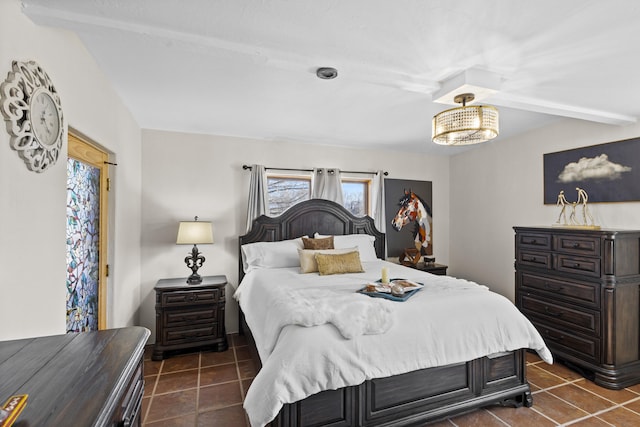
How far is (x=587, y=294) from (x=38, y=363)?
382 cm

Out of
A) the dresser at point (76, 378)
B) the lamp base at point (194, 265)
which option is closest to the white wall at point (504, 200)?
the lamp base at point (194, 265)

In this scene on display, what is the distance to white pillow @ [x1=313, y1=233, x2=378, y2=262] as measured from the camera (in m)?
4.02

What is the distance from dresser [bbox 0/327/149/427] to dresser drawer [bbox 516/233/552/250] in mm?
3585

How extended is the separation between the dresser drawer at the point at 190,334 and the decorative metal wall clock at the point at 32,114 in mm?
2278

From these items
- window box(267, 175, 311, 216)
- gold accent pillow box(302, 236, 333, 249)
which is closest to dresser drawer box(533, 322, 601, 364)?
gold accent pillow box(302, 236, 333, 249)

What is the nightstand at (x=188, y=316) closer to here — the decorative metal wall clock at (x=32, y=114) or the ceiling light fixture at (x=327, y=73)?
Result: the decorative metal wall clock at (x=32, y=114)

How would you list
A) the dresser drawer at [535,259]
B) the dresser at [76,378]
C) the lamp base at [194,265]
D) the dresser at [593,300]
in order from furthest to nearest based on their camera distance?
the lamp base at [194,265] < the dresser drawer at [535,259] < the dresser at [593,300] < the dresser at [76,378]

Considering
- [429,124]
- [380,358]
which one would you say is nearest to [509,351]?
[380,358]

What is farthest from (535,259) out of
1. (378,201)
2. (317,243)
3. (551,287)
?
(317,243)

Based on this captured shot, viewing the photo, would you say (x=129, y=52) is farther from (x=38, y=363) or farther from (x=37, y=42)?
(x=38, y=363)

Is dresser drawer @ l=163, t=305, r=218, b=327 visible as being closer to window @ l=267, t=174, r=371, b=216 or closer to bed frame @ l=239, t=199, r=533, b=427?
bed frame @ l=239, t=199, r=533, b=427

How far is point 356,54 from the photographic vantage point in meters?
2.03

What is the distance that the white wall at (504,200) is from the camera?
333 centimetres

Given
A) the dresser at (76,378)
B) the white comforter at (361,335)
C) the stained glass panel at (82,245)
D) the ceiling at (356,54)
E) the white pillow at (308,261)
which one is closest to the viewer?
the dresser at (76,378)
